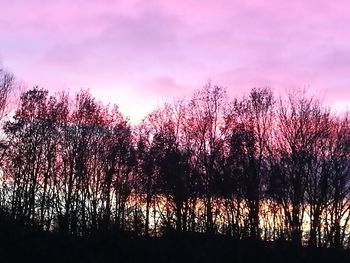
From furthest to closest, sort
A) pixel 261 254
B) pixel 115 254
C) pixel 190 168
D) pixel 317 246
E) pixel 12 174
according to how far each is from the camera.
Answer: pixel 190 168, pixel 12 174, pixel 317 246, pixel 261 254, pixel 115 254

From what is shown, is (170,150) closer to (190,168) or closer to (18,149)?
(190,168)

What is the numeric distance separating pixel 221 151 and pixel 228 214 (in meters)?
6.77

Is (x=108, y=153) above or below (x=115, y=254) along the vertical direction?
above

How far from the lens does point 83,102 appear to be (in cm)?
5312

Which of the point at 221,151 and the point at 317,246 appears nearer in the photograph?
the point at 317,246

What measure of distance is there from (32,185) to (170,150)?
1427 centimetres

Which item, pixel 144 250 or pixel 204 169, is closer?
pixel 144 250

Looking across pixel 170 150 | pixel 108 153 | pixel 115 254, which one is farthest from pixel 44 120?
pixel 115 254

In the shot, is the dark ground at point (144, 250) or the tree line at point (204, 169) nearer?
the dark ground at point (144, 250)

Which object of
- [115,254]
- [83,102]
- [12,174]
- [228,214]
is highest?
[83,102]

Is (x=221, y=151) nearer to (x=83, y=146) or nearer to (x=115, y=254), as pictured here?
(x=83, y=146)

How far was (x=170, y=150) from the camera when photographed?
2126 inches

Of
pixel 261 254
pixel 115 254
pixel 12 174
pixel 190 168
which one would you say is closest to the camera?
pixel 115 254

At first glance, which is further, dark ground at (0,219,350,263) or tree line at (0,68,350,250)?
tree line at (0,68,350,250)
